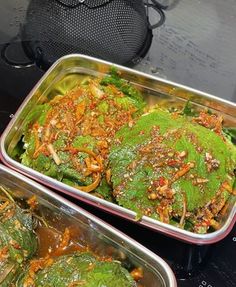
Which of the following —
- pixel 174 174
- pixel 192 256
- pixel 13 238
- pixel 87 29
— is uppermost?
pixel 87 29

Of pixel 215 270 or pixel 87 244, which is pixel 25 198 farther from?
pixel 215 270

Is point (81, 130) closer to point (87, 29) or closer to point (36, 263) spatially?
point (36, 263)

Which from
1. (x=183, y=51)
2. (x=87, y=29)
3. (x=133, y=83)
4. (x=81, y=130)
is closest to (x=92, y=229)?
(x=81, y=130)

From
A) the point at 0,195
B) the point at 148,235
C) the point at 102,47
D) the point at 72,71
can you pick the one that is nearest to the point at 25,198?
the point at 0,195

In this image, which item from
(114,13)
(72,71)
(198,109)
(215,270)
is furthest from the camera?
(114,13)

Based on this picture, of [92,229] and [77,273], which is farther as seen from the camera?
[92,229]

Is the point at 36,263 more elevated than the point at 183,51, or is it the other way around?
the point at 183,51

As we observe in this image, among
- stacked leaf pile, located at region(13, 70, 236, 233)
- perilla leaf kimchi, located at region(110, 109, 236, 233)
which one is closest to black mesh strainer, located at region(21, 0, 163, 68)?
stacked leaf pile, located at region(13, 70, 236, 233)
